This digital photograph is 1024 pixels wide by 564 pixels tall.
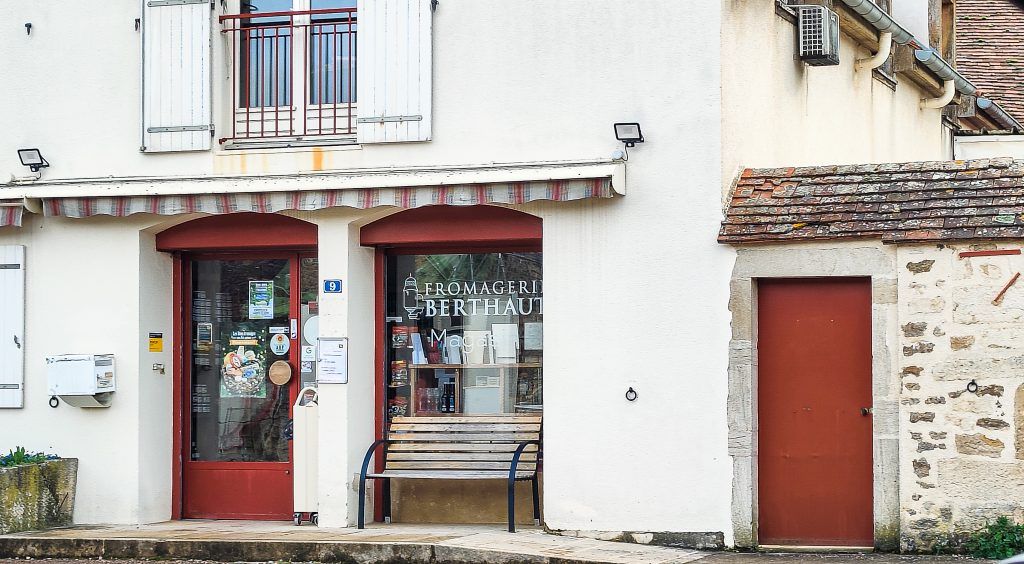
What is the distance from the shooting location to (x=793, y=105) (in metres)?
12.3

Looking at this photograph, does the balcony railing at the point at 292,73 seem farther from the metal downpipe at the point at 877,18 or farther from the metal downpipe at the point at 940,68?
the metal downpipe at the point at 940,68

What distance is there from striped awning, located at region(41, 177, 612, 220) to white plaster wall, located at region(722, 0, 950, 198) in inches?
48.5

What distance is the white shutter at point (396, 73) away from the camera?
11.3 meters

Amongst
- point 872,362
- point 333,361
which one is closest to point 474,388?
point 333,361

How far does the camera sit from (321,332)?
11648 mm

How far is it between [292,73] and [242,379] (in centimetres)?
260

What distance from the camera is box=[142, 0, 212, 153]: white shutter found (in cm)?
1182

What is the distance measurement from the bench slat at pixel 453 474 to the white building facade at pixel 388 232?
307 millimetres

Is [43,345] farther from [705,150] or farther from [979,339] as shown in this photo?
[979,339]

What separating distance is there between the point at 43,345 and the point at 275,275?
77.1 inches

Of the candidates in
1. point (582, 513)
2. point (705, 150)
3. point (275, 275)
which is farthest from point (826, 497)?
point (275, 275)

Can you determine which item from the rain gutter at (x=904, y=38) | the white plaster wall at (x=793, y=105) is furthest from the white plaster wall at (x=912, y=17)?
the white plaster wall at (x=793, y=105)

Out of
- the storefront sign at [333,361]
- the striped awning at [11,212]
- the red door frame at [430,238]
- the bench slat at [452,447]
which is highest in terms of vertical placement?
the striped awning at [11,212]

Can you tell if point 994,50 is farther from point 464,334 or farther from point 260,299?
point 260,299
